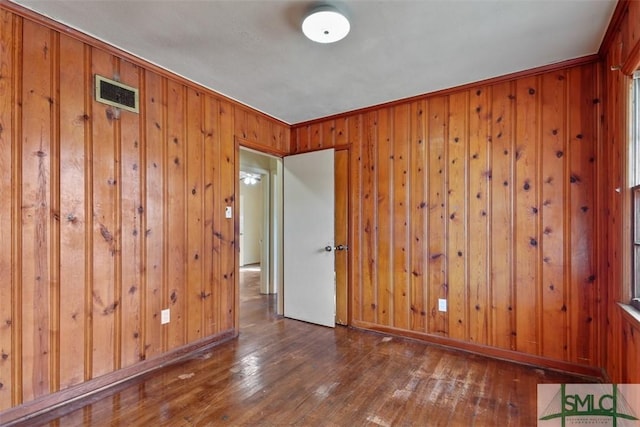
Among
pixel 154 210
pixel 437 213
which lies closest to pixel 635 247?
pixel 437 213

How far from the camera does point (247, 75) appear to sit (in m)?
2.73

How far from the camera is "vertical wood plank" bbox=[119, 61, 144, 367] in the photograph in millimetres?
2412

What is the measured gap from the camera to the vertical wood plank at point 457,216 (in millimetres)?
2959

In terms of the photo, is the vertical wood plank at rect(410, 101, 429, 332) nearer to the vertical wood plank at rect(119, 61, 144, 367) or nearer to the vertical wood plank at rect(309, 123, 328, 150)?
the vertical wood plank at rect(309, 123, 328, 150)

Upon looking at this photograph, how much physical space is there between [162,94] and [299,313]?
278 centimetres

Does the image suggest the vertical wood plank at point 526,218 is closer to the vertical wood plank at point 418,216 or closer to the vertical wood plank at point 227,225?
the vertical wood plank at point 418,216

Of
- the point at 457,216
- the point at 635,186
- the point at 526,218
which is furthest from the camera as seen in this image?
the point at 457,216

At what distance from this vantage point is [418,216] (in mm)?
3197

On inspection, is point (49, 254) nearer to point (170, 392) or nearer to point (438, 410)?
point (170, 392)

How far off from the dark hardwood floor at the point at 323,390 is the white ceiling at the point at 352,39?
8.16 feet

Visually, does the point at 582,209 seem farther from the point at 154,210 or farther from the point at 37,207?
the point at 37,207

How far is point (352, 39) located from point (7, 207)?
95.1 inches

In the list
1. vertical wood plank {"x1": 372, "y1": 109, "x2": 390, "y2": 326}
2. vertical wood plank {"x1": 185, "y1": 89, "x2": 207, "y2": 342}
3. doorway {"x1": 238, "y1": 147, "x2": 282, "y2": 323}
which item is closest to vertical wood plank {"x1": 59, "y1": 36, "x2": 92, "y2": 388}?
vertical wood plank {"x1": 185, "y1": 89, "x2": 207, "y2": 342}

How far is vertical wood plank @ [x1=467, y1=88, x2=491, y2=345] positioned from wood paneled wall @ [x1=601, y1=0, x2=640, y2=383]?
799 mm
